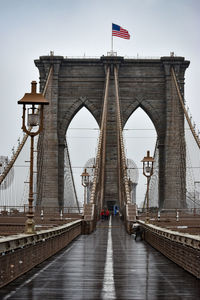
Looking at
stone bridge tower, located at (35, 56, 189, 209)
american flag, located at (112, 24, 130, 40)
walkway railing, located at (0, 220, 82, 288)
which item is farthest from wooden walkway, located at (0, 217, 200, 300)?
american flag, located at (112, 24, 130, 40)

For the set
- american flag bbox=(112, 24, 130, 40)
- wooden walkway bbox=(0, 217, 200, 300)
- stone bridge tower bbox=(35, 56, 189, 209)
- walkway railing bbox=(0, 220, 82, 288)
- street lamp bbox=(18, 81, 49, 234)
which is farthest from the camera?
american flag bbox=(112, 24, 130, 40)

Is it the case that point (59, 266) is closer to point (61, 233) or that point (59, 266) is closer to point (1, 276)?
point (1, 276)

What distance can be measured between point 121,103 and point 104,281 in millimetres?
66245

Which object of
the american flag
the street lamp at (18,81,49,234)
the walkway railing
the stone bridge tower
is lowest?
the walkway railing

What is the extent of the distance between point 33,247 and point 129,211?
25248 millimetres

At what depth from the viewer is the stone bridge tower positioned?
72.6 metres

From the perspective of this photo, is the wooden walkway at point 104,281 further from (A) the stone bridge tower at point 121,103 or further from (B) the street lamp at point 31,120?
(A) the stone bridge tower at point 121,103

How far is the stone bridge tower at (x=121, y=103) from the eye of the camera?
7262cm

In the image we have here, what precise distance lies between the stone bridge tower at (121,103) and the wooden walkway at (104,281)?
55791mm

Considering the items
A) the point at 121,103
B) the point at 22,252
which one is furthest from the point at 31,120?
the point at 121,103

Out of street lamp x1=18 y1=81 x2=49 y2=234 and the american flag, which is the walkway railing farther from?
the american flag

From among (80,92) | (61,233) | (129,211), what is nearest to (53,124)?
(80,92)

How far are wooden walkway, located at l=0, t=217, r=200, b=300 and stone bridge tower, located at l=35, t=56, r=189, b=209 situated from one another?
55791mm

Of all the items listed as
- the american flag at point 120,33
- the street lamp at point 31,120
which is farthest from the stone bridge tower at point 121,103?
the street lamp at point 31,120
